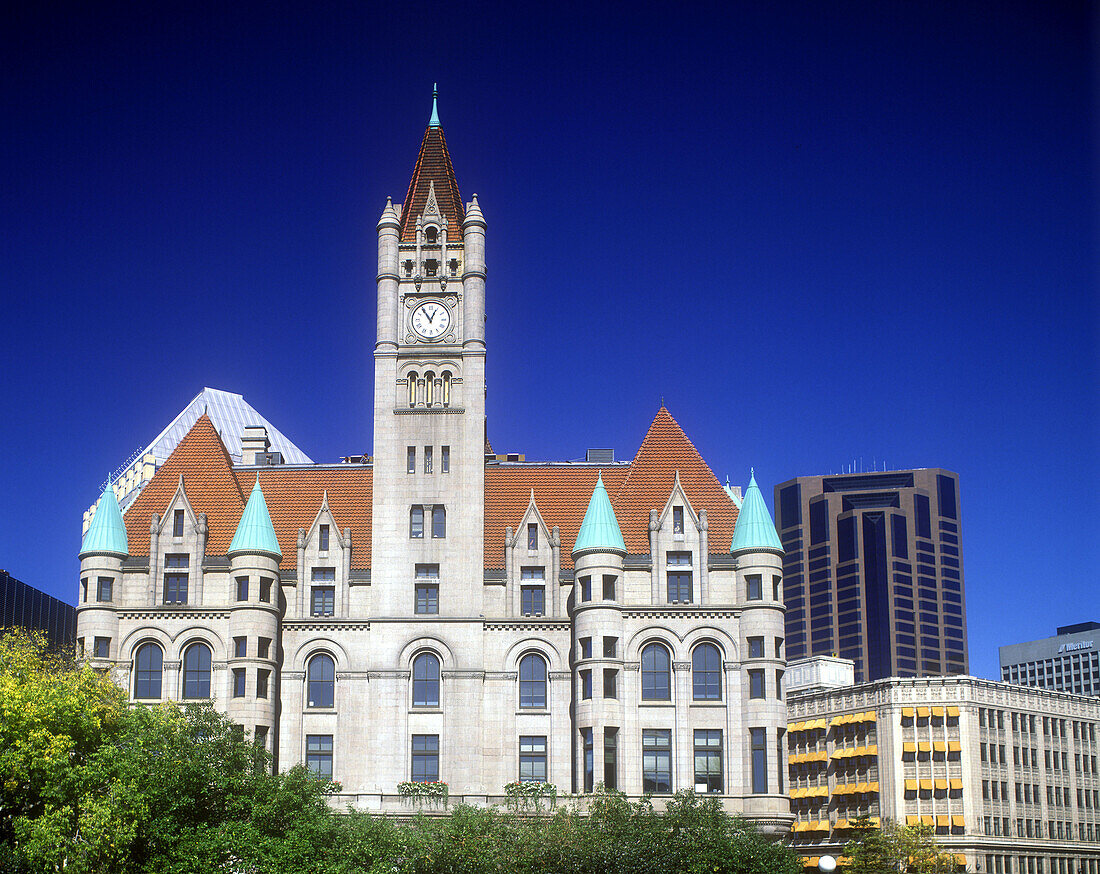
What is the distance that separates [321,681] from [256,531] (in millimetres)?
10449

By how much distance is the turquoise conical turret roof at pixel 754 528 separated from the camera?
95.4 m

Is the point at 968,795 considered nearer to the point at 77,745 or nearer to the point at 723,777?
the point at 723,777

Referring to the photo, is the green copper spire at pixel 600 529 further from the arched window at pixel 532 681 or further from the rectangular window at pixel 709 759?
the rectangular window at pixel 709 759

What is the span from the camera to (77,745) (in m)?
74.6

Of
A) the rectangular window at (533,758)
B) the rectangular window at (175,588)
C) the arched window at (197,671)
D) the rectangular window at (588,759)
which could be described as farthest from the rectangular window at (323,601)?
the rectangular window at (588,759)

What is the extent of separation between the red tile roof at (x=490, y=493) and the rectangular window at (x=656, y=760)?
470 inches

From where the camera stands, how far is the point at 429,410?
326ft

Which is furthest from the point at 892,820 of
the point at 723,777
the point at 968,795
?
the point at 723,777

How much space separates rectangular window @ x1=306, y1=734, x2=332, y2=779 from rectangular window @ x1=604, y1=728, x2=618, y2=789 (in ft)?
57.6

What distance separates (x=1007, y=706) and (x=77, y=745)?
10622cm

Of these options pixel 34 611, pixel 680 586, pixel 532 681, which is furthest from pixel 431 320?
pixel 34 611

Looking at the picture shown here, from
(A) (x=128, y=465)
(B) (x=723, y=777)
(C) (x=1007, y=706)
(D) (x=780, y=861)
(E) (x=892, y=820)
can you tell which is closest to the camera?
(D) (x=780, y=861)

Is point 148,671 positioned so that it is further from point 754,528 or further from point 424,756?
point 754,528

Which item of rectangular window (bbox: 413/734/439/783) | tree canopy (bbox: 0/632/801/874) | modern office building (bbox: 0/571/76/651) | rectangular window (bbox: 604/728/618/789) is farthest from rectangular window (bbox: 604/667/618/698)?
modern office building (bbox: 0/571/76/651)
